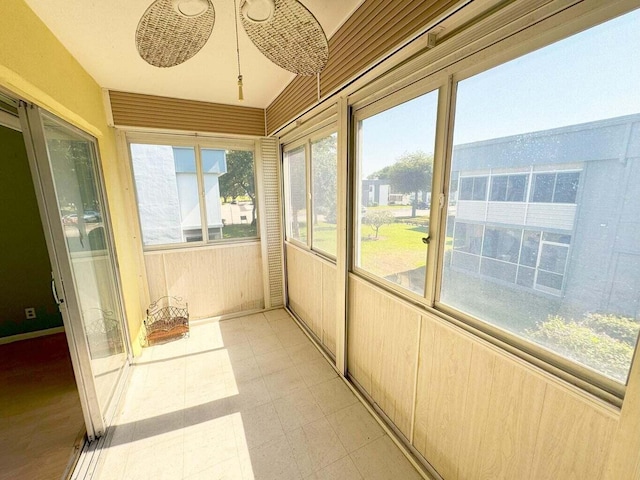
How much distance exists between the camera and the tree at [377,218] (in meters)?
1.61

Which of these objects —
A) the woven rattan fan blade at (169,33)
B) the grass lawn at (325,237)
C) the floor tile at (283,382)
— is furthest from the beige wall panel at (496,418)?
the woven rattan fan blade at (169,33)

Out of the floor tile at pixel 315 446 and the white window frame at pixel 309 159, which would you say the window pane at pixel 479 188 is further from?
the floor tile at pixel 315 446

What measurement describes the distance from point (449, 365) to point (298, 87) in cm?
223

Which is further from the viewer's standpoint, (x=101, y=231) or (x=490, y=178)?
(x=101, y=231)

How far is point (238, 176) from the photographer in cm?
316

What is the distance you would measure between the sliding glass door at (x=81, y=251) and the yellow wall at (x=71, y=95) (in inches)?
4.2

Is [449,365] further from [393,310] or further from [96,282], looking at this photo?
[96,282]

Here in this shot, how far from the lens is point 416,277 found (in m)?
1.44

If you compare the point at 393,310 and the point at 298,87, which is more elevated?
the point at 298,87

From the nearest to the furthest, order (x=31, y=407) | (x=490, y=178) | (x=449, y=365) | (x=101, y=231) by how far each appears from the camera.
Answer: (x=490, y=178) < (x=449, y=365) < (x=31, y=407) < (x=101, y=231)

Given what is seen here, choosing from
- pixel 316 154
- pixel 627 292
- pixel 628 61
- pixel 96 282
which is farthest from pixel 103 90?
pixel 627 292

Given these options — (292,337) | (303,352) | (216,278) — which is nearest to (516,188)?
(303,352)

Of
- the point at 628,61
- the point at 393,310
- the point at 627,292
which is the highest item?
the point at 628,61

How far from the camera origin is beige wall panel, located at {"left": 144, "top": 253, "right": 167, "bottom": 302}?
9.45 feet
